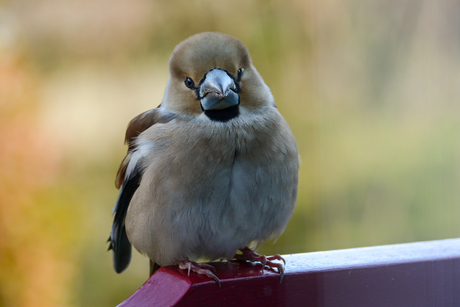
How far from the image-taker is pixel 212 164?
0.91 m

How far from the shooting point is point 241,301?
2.57ft

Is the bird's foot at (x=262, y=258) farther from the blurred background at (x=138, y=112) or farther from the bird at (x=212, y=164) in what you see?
the blurred background at (x=138, y=112)

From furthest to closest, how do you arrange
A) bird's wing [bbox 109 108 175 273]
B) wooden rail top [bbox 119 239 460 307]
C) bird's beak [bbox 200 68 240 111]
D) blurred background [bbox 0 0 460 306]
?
blurred background [bbox 0 0 460 306]
bird's wing [bbox 109 108 175 273]
bird's beak [bbox 200 68 240 111]
wooden rail top [bbox 119 239 460 307]

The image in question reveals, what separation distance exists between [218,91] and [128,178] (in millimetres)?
337

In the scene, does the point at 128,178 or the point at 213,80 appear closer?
the point at 213,80

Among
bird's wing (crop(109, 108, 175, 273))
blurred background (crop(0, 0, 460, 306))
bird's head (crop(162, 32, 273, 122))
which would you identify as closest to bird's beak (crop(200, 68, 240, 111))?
bird's head (crop(162, 32, 273, 122))

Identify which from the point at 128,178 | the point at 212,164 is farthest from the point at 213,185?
the point at 128,178

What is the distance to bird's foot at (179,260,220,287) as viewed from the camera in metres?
0.80

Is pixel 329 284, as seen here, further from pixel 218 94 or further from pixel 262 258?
pixel 218 94

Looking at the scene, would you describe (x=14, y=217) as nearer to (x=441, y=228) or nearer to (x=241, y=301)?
(x=241, y=301)

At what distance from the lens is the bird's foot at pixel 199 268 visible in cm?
80

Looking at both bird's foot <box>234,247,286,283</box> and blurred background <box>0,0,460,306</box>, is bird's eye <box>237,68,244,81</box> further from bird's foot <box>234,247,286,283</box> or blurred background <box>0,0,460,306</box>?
blurred background <box>0,0,460,306</box>

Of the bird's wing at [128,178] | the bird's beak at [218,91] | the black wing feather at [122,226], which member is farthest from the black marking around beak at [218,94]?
the black wing feather at [122,226]

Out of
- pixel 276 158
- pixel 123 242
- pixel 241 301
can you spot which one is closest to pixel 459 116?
pixel 276 158
